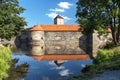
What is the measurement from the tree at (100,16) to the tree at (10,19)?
1246 cm

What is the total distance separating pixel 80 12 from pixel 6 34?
1265 cm

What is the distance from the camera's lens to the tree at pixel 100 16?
114 feet

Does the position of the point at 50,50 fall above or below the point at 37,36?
below

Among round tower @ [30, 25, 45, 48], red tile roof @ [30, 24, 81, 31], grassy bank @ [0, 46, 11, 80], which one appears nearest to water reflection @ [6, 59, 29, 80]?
grassy bank @ [0, 46, 11, 80]

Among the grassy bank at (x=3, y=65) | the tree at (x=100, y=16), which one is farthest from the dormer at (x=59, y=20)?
the grassy bank at (x=3, y=65)

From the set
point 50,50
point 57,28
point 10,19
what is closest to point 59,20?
point 57,28

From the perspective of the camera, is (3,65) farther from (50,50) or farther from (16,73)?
(50,50)

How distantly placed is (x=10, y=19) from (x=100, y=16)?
1551 centimetres

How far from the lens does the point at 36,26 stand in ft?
347

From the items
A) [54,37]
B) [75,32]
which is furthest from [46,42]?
[75,32]

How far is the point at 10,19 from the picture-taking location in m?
44.9

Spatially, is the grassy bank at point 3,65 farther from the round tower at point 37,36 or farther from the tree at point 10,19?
the round tower at point 37,36

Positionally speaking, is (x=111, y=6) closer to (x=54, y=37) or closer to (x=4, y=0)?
(x=4, y=0)

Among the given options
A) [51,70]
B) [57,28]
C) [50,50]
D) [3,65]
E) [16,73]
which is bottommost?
[50,50]
